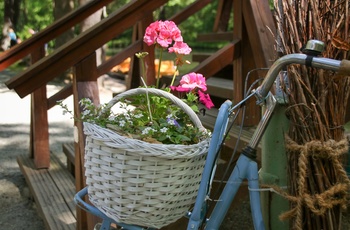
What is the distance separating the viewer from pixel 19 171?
5.39m

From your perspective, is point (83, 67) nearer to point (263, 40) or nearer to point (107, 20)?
point (107, 20)

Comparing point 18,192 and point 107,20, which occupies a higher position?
point 107,20

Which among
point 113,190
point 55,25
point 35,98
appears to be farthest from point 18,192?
point 113,190

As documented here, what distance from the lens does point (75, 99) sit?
293 centimetres

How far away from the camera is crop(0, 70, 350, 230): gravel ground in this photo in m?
4.12

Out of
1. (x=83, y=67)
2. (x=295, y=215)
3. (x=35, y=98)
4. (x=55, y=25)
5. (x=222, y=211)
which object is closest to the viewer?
(x=295, y=215)

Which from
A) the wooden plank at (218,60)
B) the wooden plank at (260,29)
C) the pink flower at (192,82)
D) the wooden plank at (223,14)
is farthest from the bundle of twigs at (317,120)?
the wooden plank at (223,14)

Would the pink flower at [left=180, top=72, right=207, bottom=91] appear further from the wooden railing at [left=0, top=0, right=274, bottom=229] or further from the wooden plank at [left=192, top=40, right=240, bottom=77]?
the wooden plank at [left=192, top=40, right=240, bottom=77]

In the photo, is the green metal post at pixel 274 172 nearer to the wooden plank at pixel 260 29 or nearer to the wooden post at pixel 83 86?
the wooden plank at pixel 260 29

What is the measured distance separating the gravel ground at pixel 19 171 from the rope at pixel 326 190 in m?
0.78

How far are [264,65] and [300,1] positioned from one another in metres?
1.17

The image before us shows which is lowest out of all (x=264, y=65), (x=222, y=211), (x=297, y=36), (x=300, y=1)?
(x=222, y=211)

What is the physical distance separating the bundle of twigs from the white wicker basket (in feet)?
1.21

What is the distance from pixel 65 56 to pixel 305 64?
1.61 metres
